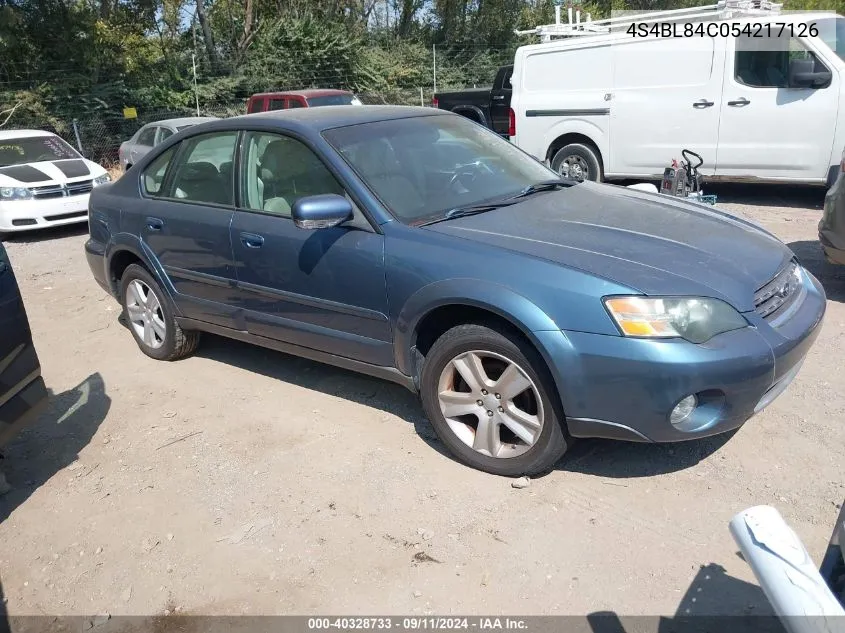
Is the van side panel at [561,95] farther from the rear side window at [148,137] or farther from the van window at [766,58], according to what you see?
the rear side window at [148,137]

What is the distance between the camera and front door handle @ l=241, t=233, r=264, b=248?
413 centimetres

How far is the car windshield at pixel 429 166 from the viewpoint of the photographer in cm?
386

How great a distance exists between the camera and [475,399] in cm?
345

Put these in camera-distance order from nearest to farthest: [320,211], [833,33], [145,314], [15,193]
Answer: [320,211]
[145,314]
[833,33]
[15,193]

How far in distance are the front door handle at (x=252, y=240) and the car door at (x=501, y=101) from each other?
1074 cm

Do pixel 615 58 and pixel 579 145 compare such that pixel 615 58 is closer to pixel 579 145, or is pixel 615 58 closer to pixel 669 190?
pixel 579 145

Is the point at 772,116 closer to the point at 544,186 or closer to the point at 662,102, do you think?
the point at 662,102

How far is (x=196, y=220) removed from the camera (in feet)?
14.8

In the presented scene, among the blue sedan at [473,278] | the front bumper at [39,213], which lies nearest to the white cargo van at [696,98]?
the blue sedan at [473,278]

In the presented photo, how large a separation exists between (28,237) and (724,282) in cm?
994

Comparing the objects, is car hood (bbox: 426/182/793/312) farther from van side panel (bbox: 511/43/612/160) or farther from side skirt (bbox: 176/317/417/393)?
van side panel (bbox: 511/43/612/160)

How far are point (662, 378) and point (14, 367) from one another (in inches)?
111

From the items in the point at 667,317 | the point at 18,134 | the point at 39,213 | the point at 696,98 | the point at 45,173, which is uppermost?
the point at 696,98

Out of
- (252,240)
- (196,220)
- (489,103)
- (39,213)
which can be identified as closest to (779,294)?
(252,240)
